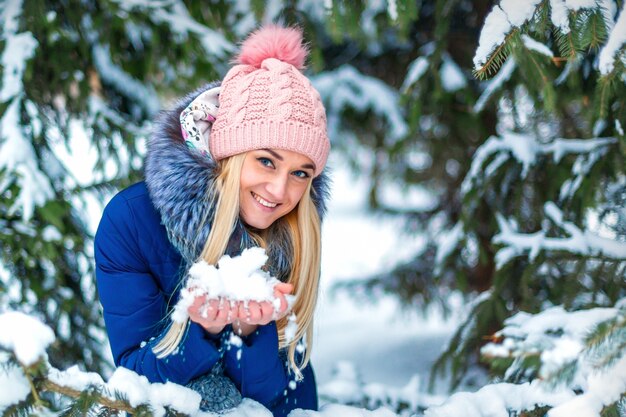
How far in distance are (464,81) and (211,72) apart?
54.5 inches

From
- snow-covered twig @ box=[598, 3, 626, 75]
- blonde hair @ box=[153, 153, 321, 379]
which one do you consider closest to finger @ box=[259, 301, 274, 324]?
blonde hair @ box=[153, 153, 321, 379]

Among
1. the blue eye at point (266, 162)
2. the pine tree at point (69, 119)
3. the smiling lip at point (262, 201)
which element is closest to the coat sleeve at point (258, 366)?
the smiling lip at point (262, 201)

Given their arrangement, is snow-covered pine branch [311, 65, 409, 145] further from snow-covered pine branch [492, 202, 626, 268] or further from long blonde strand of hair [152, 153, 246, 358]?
long blonde strand of hair [152, 153, 246, 358]

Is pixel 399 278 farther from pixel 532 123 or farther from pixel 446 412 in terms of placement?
pixel 446 412

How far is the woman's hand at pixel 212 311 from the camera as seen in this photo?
5.14 ft

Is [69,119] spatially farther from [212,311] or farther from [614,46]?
[614,46]

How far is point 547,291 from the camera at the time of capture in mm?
3115

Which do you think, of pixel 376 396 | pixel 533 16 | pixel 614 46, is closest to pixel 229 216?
pixel 533 16

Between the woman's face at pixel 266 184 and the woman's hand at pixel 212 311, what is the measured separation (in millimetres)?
524

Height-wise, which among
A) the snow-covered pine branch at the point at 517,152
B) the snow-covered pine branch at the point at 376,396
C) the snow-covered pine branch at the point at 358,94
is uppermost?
the snow-covered pine branch at the point at 358,94

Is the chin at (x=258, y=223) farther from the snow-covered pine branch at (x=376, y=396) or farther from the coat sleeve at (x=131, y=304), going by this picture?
the snow-covered pine branch at (x=376, y=396)

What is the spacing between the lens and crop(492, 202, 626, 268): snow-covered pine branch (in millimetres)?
2388

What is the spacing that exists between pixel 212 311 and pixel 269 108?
2.33 feet

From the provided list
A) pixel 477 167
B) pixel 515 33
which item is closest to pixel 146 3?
pixel 477 167
